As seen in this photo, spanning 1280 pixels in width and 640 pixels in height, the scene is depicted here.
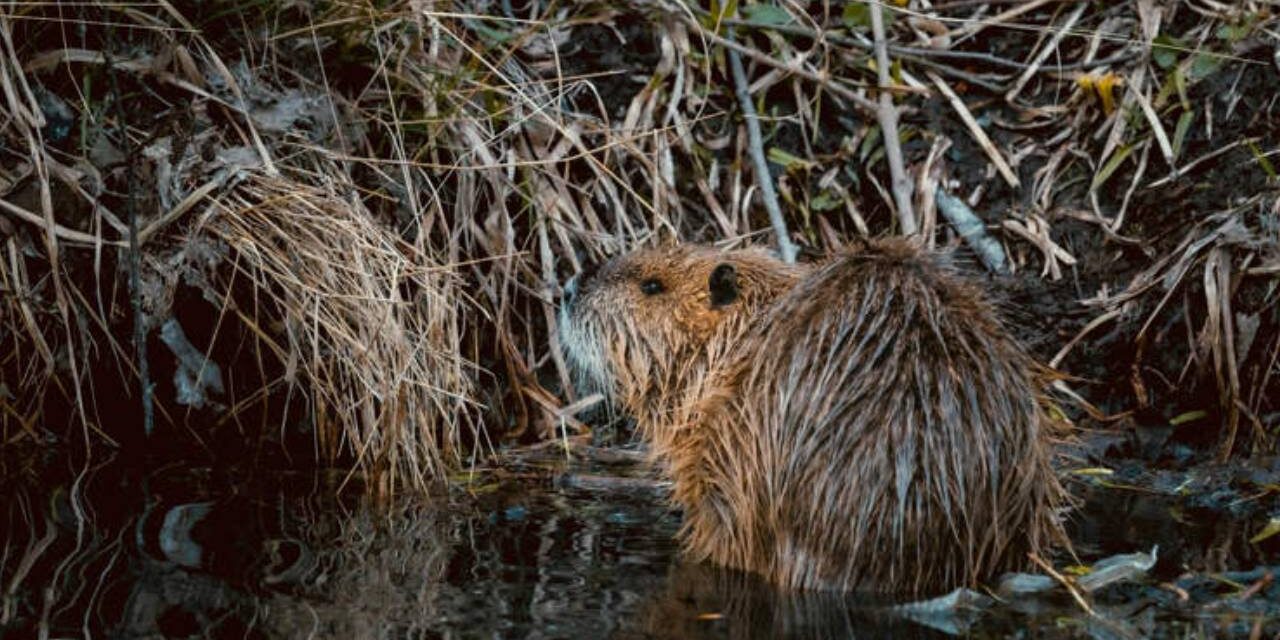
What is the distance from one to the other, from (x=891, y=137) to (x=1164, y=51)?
850 millimetres

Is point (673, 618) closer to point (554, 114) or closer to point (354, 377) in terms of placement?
point (354, 377)

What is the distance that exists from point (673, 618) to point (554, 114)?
2.08 meters

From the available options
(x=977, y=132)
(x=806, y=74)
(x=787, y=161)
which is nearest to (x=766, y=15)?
(x=806, y=74)

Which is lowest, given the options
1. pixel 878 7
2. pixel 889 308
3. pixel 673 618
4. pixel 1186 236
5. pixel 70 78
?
pixel 673 618

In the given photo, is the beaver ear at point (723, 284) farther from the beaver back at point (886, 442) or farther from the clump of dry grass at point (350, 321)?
the clump of dry grass at point (350, 321)

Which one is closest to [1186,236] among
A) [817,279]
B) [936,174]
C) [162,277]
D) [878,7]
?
[936,174]

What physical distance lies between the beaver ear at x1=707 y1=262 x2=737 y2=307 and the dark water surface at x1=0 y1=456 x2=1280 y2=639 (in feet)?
1.78

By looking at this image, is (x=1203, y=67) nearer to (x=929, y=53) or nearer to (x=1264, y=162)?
(x=1264, y=162)

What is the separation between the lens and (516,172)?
468 centimetres

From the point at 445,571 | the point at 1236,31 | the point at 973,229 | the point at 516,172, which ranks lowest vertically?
the point at 445,571

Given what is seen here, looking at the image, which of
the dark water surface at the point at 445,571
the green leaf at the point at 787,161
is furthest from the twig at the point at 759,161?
the dark water surface at the point at 445,571

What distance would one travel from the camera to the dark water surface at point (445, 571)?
115 inches

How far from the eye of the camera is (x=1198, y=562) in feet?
11.4

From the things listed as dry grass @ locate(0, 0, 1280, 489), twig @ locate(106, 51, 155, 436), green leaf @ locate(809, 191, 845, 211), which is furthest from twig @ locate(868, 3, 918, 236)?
twig @ locate(106, 51, 155, 436)
